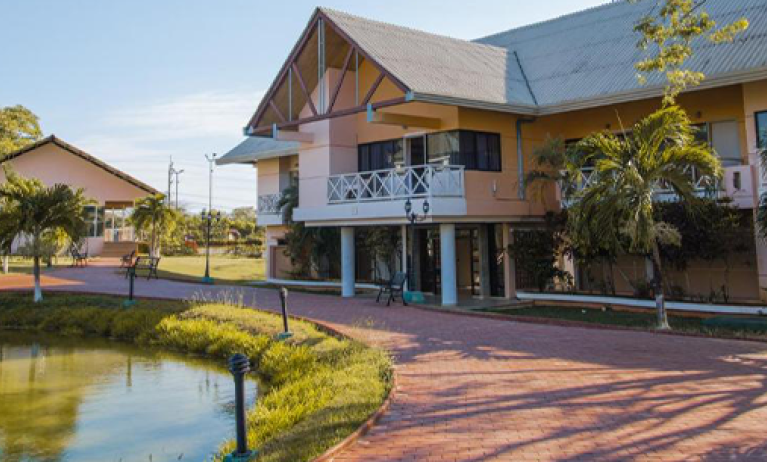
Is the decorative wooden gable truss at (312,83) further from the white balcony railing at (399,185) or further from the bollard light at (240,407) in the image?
the bollard light at (240,407)

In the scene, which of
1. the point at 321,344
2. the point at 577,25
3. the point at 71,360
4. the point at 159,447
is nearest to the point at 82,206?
the point at 71,360

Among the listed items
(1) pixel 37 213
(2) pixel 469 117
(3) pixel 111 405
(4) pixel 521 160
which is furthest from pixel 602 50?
(1) pixel 37 213

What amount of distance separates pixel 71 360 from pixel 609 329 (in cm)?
1136

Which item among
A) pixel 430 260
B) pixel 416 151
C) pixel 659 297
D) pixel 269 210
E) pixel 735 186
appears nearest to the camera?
pixel 659 297

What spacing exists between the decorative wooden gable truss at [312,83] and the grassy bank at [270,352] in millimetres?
6549

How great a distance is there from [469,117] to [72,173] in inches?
1182

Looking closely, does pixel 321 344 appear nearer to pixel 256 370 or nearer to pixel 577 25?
pixel 256 370

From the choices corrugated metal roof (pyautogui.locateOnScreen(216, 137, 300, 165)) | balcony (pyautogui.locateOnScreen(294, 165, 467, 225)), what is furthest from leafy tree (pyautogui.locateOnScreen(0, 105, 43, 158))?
balcony (pyautogui.locateOnScreen(294, 165, 467, 225))

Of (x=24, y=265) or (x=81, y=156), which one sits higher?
(x=81, y=156)

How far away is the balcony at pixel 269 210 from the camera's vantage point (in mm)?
26172

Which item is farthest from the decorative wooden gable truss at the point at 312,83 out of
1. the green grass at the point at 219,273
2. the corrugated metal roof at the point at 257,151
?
the green grass at the point at 219,273

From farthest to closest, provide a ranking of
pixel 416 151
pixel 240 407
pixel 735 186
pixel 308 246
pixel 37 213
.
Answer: pixel 308 246, pixel 416 151, pixel 37 213, pixel 735 186, pixel 240 407

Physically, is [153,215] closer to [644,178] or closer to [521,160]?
[521,160]

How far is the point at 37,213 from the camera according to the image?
19391 mm
